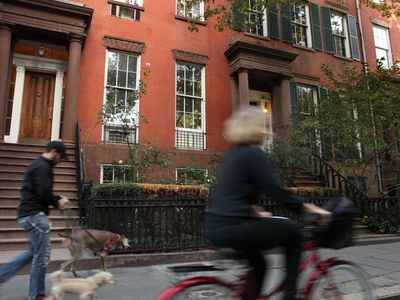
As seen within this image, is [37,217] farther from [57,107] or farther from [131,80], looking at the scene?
[131,80]

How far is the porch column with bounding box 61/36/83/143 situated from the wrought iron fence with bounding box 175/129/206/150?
3.44 metres

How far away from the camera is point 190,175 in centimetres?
1158

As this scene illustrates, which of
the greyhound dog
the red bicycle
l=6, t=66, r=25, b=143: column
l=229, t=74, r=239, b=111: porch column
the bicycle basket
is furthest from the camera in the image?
l=229, t=74, r=239, b=111: porch column

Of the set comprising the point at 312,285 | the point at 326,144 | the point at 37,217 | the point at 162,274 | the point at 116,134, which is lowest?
the point at 162,274

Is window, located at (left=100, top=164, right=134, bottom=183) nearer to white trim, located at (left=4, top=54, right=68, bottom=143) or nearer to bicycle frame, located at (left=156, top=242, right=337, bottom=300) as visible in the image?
white trim, located at (left=4, top=54, right=68, bottom=143)

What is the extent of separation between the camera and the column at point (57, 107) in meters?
11.9

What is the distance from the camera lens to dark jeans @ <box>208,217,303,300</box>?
2523 mm

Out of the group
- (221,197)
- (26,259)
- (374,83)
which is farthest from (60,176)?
(374,83)

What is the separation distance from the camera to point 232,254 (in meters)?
2.67

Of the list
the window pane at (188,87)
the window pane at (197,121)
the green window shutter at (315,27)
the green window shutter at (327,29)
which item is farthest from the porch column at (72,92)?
the green window shutter at (327,29)

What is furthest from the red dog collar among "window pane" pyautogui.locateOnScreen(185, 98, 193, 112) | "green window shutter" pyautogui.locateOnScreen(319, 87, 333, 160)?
"green window shutter" pyautogui.locateOnScreen(319, 87, 333, 160)

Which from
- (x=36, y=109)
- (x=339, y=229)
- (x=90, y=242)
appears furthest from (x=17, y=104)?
(x=339, y=229)

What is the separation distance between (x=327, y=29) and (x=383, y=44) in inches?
158

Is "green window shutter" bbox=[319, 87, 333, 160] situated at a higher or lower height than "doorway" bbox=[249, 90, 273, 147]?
lower
